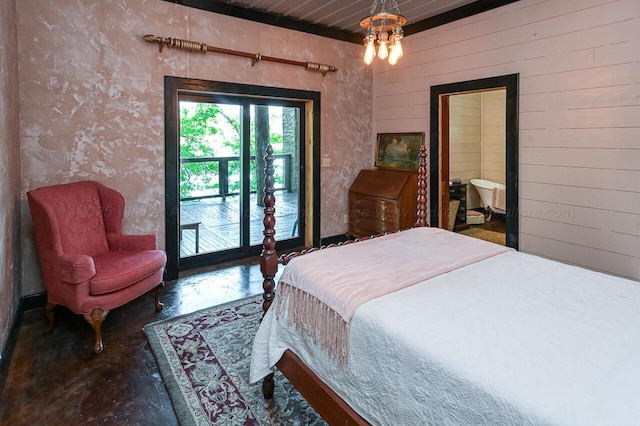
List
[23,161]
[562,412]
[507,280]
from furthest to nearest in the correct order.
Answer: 1. [23,161]
2. [507,280]
3. [562,412]

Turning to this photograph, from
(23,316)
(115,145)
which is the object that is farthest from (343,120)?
(23,316)

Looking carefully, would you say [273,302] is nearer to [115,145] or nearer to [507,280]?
[507,280]

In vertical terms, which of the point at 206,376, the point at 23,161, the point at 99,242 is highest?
the point at 23,161

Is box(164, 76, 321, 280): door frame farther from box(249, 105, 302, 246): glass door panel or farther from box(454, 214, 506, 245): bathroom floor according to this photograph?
box(454, 214, 506, 245): bathroom floor

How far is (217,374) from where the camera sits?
7.74 feet

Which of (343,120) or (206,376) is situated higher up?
(343,120)

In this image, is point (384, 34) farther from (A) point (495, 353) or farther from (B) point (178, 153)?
(B) point (178, 153)

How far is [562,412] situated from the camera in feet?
3.11

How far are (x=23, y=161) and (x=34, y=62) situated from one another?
32.8 inches

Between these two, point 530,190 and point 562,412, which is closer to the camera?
point 562,412

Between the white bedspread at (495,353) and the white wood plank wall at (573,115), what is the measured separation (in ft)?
5.96

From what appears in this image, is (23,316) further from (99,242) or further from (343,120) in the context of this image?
(343,120)

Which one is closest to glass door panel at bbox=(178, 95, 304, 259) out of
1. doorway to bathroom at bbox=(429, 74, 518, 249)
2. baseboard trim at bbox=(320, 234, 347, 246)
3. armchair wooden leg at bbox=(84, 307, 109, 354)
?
baseboard trim at bbox=(320, 234, 347, 246)

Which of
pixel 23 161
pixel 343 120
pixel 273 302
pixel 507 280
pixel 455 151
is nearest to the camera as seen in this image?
pixel 507 280
